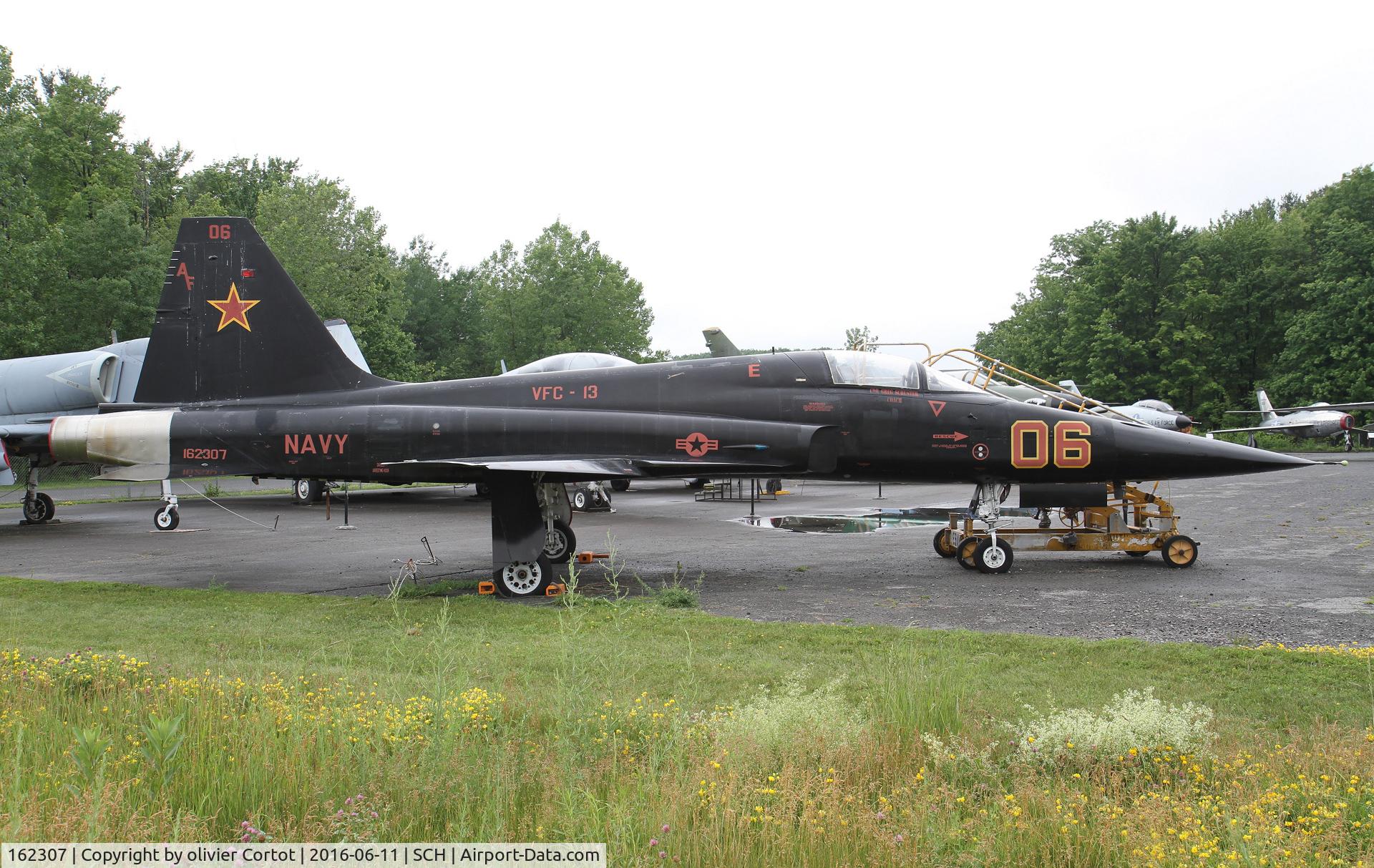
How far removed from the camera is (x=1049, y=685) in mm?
6168

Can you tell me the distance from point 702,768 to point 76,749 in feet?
9.11

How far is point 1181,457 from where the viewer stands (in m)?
11.5

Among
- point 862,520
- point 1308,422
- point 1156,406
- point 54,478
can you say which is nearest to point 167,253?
point 54,478

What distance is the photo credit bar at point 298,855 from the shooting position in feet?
10.3

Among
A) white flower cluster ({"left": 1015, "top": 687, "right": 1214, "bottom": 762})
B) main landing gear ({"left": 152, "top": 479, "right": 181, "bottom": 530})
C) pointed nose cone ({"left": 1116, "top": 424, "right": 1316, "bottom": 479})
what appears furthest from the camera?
main landing gear ({"left": 152, "top": 479, "right": 181, "bottom": 530})

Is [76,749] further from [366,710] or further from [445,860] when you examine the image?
[445,860]

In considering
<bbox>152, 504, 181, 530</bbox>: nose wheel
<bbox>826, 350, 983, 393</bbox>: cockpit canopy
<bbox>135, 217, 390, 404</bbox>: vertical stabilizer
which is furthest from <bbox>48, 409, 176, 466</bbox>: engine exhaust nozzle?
<bbox>826, 350, 983, 393</bbox>: cockpit canopy

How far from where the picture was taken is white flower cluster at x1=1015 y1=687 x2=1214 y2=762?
4480 millimetres

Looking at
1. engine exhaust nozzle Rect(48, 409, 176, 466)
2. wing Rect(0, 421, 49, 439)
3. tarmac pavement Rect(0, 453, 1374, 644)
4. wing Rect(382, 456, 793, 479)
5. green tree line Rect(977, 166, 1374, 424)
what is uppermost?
green tree line Rect(977, 166, 1374, 424)

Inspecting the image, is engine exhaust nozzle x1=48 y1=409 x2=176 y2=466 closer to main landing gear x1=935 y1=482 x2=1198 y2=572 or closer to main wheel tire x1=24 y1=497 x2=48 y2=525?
main landing gear x1=935 y1=482 x2=1198 y2=572

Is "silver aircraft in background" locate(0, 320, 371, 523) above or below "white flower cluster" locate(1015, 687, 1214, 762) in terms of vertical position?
above

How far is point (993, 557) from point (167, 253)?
41.8 m

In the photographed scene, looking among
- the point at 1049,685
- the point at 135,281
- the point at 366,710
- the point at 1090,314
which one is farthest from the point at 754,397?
the point at 1090,314

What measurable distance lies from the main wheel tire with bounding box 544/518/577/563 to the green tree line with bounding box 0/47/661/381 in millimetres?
26716
